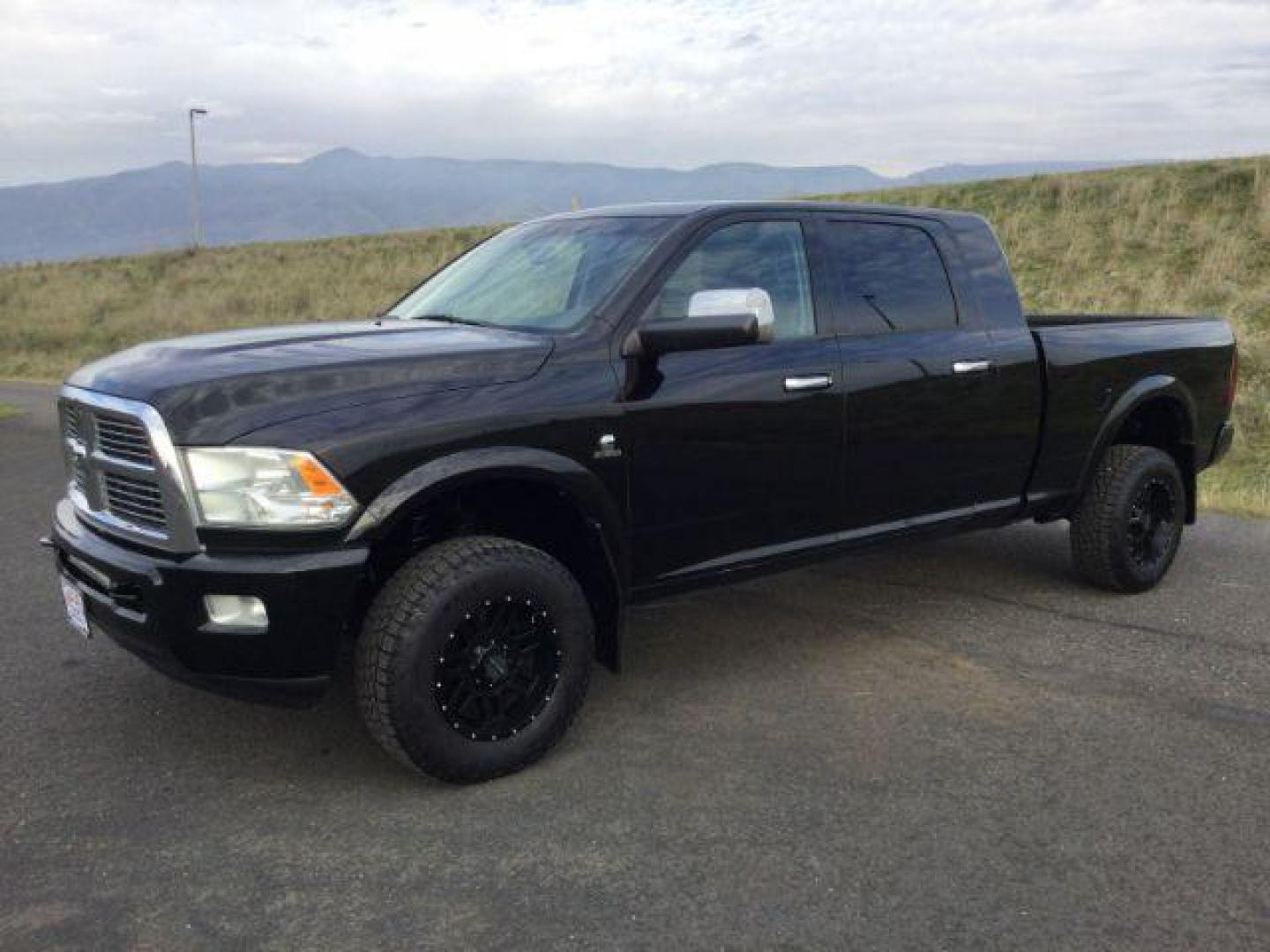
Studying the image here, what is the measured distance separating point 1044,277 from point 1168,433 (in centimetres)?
1420

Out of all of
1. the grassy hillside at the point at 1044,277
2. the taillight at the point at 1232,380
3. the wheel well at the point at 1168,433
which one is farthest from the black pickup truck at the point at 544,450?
the grassy hillside at the point at 1044,277

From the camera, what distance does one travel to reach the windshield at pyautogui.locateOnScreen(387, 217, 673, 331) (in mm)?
3838

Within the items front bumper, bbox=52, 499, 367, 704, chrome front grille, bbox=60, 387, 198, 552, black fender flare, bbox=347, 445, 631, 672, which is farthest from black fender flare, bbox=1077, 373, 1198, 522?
chrome front grille, bbox=60, 387, 198, 552

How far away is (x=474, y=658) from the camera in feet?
10.8

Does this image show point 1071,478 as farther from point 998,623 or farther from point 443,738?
point 443,738

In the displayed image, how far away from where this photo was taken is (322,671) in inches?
123

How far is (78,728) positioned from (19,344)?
2583cm

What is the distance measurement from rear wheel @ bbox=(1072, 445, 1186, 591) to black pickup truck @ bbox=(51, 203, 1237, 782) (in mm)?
100

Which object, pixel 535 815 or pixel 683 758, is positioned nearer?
pixel 535 815

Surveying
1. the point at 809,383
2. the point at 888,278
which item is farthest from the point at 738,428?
the point at 888,278

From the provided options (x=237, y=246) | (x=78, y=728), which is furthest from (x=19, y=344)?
(x=78, y=728)

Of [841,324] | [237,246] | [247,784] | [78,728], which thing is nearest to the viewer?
[247,784]

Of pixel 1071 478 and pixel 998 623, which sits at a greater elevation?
pixel 1071 478

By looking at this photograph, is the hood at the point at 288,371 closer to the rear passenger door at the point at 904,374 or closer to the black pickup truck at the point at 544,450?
the black pickup truck at the point at 544,450
